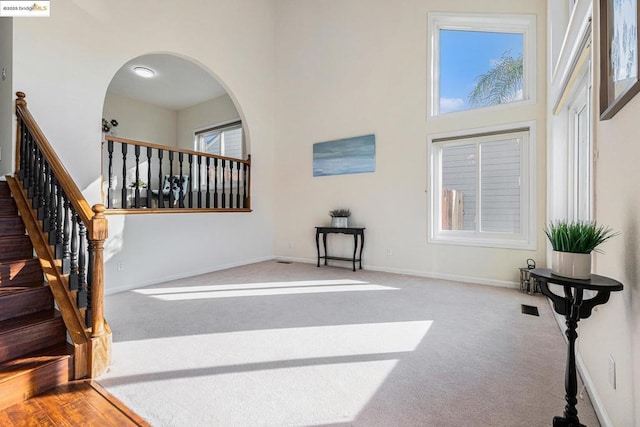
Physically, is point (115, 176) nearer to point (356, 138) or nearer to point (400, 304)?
point (356, 138)

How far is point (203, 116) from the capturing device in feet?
24.4

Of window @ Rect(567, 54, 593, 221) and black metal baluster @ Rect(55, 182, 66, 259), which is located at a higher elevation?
window @ Rect(567, 54, 593, 221)

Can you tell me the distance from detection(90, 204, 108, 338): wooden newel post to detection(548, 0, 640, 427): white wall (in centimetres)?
256

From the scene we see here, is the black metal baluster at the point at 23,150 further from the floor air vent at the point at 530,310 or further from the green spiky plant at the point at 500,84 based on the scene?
the green spiky plant at the point at 500,84

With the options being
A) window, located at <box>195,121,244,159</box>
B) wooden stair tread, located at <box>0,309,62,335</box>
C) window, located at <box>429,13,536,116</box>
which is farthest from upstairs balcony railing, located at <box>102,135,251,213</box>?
window, located at <box>429,13,536,116</box>

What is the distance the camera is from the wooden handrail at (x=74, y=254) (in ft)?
5.89

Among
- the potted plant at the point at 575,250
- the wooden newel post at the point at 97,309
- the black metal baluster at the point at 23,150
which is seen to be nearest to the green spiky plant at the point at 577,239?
the potted plant at the point at 575,250

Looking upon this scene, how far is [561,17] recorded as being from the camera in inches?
123

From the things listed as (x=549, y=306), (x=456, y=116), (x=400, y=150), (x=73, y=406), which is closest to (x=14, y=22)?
(x=73, y=406)

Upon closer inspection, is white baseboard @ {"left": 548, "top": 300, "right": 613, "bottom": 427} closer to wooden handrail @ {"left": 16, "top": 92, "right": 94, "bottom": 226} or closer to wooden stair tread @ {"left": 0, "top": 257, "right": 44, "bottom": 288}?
wooden handrail @ {"left": 16, "top": 92, "right": 94, "bottom": 226}

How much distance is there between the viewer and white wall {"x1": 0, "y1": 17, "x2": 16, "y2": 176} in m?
2.94

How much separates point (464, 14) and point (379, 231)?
130 inches

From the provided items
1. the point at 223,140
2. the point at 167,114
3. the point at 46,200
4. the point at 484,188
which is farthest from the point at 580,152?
the point at 167,114

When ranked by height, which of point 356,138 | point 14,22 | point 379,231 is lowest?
point 379,231
